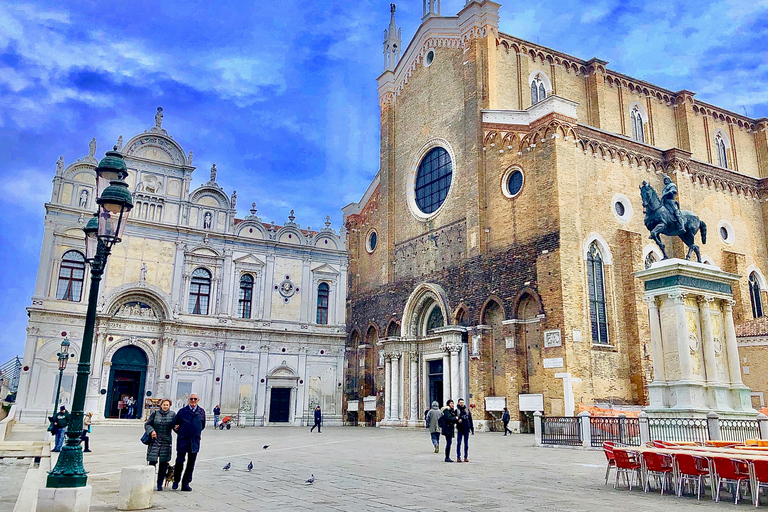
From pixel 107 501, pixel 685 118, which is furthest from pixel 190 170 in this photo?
pixel 107 501

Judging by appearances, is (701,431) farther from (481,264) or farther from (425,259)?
(425,259)

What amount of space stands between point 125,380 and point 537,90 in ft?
76.2

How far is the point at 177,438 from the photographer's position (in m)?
8.84

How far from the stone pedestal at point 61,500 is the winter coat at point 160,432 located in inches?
85.5

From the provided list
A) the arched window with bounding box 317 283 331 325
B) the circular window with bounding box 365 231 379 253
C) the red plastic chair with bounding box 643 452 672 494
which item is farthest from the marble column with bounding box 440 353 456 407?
the red plastic chair with bounding box 643 452 672 494

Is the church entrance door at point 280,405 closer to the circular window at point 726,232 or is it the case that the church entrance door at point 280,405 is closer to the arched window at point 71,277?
the arched window at point 71,277

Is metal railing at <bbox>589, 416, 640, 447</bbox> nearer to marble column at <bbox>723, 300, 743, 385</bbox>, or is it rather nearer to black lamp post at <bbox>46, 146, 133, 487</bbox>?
marble column at <bbox>723, 300, 743, 385</bbox>

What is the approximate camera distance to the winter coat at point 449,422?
508 inches

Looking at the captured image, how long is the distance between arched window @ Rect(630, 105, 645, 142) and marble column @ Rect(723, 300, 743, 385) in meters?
15.4

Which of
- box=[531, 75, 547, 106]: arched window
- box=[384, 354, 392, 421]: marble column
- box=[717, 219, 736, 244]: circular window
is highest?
box=[531, 75, 547, 106]: arched window

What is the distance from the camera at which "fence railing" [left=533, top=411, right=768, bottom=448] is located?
1276 cm

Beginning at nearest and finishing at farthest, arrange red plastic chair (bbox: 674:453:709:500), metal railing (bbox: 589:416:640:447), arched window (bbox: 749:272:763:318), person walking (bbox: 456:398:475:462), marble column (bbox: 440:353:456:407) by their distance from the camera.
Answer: red plastic chair (bbox: 674:453:709:500)
person walking (bbox: 456:398:475:462)
metal railing (bbox: 589:416:640:447)
marble column (bbox: 440:353:456:407)
arched window (bbox: 749:272:763:318)

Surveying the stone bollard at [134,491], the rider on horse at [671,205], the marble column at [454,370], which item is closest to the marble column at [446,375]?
the marble column at [454,370]

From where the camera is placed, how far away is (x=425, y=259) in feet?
90.1
